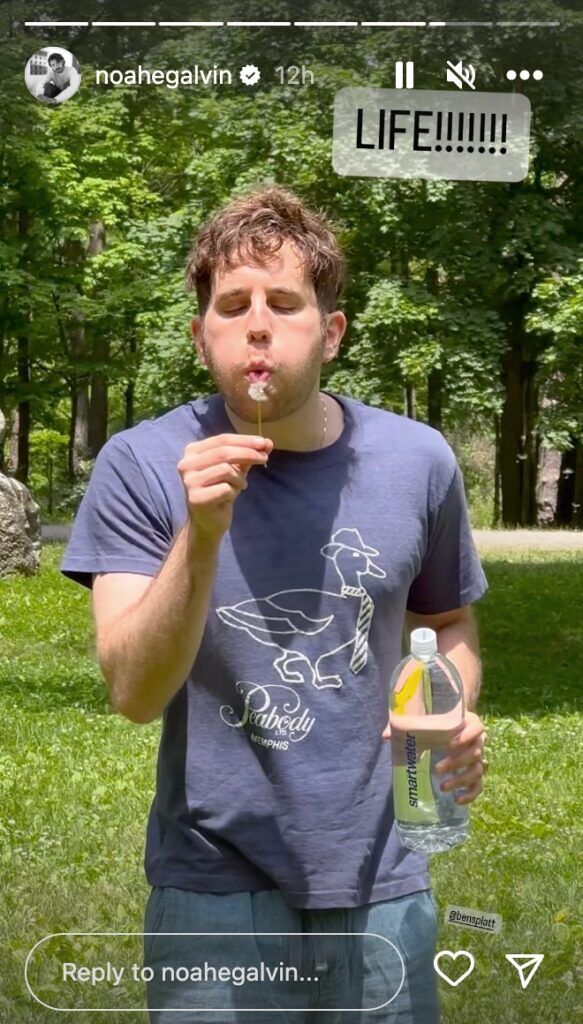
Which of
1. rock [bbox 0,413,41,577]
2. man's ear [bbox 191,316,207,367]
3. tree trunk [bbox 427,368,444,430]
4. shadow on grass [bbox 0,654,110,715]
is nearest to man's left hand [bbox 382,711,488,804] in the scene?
man's ear [bbox 191,316,207,367]

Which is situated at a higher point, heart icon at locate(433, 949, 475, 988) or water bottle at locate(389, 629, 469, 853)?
water bottle at locate(389, 629, 469, 853)

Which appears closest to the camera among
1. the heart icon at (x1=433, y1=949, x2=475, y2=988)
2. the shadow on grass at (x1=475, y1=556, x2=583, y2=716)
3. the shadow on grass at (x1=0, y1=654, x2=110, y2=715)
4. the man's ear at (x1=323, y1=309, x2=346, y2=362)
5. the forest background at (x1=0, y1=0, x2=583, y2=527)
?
the man's ear at (x1=323, y1=309, x2=346, y2=362)

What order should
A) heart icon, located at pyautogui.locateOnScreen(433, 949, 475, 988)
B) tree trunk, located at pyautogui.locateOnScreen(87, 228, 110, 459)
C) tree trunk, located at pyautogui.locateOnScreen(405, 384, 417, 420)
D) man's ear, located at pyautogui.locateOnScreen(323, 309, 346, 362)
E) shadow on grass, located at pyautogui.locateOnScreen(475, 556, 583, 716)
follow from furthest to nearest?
shadow on grass, located at pyautogui.locateOnScreen(475, 556, 583, 716)
tree trunk, located at pyautogui.locateOnScreen(405, 384, 417, 420)
tree trunk, located at pyautogui.locateOnScreen(87, 228, 110, 459)
heart icon, located at pyautogui.locateOnScreen(433, 949, 475, 988)
man's ear, located at pyautogui.locateOnScreen(323, 309, 346, 362)

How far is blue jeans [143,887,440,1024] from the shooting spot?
179cm

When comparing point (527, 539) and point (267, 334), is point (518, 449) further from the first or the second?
point (267, 334)

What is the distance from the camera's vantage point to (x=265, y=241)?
70.7 inches

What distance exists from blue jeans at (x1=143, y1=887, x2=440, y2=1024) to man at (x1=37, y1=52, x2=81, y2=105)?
1609 mm

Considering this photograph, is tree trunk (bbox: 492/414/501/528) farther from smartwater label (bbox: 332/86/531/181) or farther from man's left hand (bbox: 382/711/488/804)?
man's left hand (bbox: 382/711/488/804)

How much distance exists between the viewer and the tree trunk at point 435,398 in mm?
3476

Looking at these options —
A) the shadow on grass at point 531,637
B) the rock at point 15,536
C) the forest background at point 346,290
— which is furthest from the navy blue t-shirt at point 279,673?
the rock at point 15,536

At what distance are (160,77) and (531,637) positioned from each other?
345cm

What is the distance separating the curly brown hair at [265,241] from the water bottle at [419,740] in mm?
449

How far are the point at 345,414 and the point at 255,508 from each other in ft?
0.70

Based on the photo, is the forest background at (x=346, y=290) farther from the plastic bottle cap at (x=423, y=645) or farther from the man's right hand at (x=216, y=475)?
the man's right hand at (x=216, y=475)
